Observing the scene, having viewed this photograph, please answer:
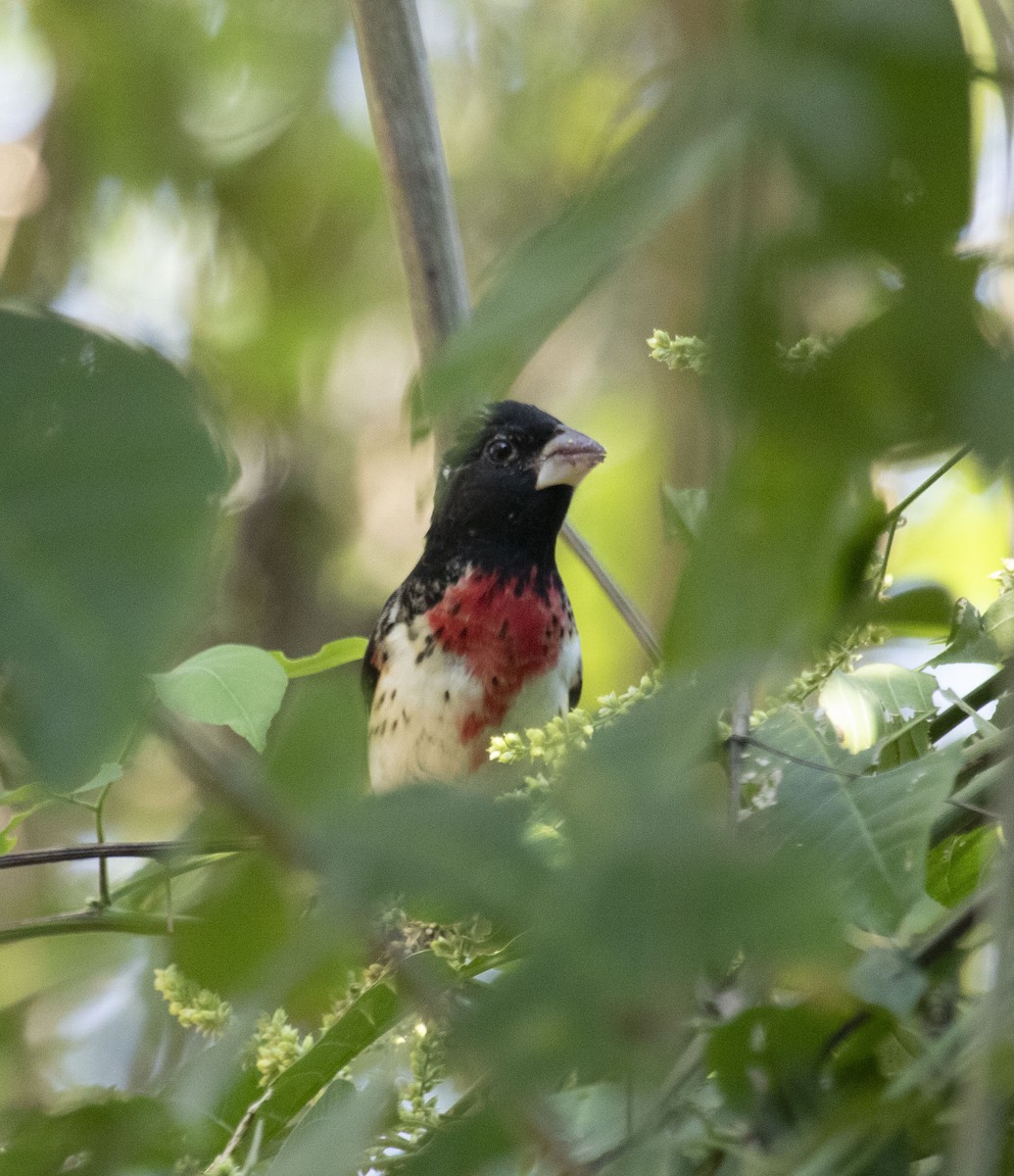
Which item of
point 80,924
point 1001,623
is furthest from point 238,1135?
point 1001,623

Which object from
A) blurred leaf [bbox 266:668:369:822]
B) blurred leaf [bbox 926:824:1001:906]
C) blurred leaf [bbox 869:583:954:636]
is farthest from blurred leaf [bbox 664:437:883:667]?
blurred leaf [bbox 926:824:1001:906]

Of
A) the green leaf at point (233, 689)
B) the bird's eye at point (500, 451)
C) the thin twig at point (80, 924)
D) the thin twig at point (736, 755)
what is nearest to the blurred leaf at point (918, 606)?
the thin twig at point (736, 755)

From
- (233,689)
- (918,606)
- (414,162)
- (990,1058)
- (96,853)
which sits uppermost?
(414,162)

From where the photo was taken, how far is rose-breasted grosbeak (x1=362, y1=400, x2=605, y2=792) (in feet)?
8.76

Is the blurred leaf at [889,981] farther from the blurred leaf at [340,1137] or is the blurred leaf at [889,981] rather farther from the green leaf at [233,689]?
the green leaf at [233,689]

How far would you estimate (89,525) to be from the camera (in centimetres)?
37

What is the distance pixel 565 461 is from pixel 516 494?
0.48 ft

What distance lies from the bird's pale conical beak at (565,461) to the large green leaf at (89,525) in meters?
2.31

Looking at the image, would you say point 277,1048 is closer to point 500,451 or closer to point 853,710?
point 853,710

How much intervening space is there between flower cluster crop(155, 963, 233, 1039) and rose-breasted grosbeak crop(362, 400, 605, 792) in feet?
5.98

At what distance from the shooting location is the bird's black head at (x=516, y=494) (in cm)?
271

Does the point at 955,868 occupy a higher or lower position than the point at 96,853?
lower

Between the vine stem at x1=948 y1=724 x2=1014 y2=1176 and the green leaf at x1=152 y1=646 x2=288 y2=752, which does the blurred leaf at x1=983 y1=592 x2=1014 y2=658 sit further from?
the vine stem at x1=948 y1=724 x2=1014 y2=1176

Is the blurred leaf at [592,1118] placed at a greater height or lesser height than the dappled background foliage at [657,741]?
lesser
